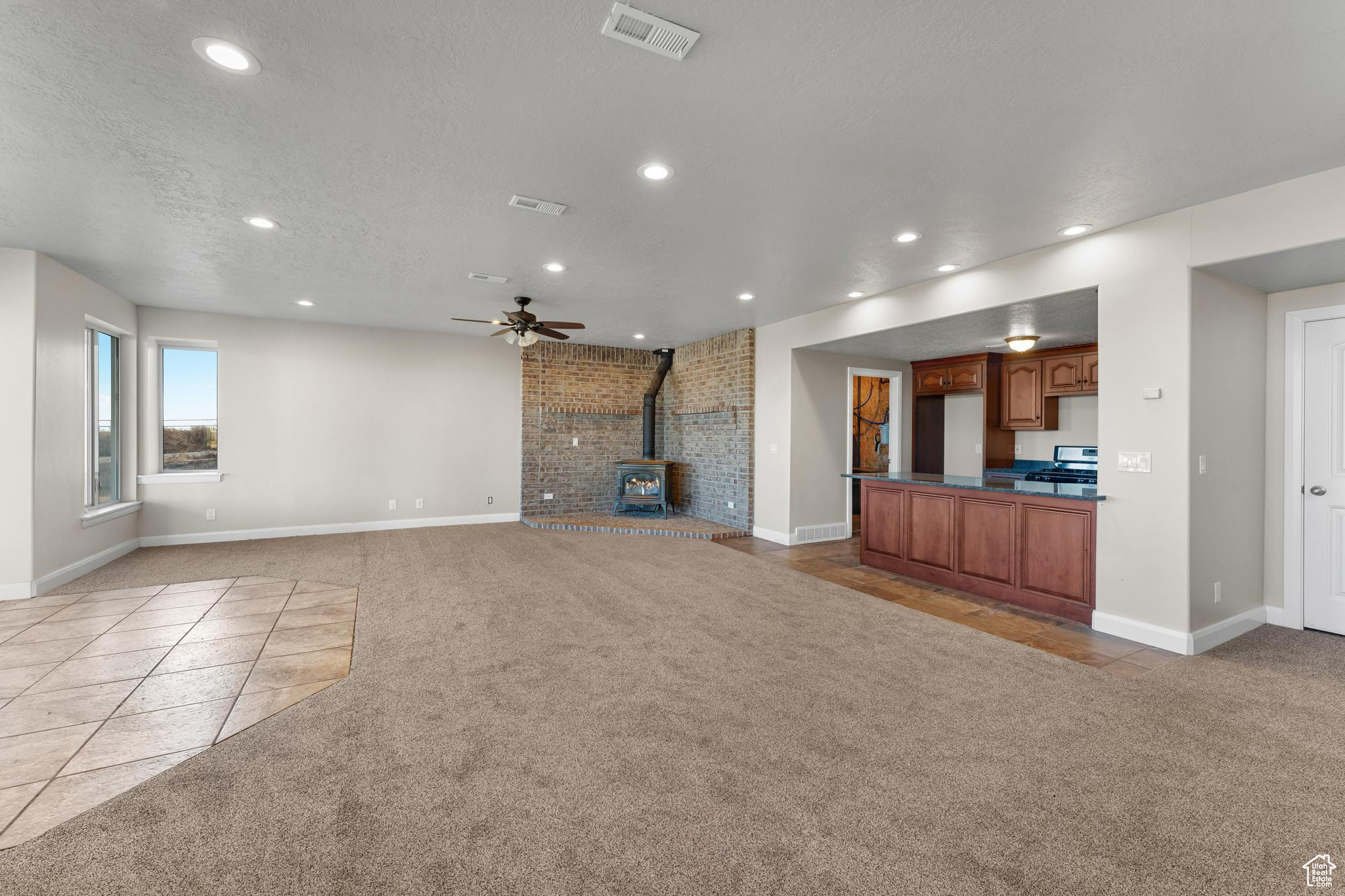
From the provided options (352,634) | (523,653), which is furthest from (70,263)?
(523,653)

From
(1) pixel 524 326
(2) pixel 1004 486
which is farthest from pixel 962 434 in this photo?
(1) pixel 524 326

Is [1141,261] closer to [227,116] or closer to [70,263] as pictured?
[227,116]

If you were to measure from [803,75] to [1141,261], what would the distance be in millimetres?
2660

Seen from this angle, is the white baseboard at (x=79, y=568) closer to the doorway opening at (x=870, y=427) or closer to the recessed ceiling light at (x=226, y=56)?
the recessed ceiling light at (x=226, y=56)

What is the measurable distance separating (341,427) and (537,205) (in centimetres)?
503

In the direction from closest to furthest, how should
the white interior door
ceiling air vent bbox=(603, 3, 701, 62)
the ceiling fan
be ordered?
1. ceiling air vent bbox=(603, 3, 701, 62)
2. the white interior door
3. the ceiling fan

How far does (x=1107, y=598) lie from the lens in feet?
11.8

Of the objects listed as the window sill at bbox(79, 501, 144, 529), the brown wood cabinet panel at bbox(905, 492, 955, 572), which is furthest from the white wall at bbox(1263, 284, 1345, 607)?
the window sill at bbox(79, 501, 144, 529)

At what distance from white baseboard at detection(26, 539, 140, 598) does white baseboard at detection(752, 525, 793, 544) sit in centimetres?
625

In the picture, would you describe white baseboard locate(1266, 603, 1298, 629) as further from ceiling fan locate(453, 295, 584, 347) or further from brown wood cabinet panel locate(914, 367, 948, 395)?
ceiling fan locate(453, 295, 584, 347)

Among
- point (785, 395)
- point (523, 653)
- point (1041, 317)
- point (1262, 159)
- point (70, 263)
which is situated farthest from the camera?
point (785, 395)

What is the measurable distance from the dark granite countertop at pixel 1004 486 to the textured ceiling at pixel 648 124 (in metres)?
1.67

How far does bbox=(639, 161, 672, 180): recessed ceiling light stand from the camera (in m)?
2.81

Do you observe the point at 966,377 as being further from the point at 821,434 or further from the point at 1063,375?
the point at 821,434
